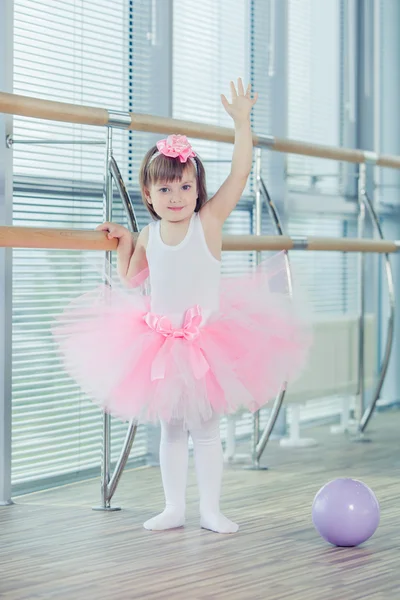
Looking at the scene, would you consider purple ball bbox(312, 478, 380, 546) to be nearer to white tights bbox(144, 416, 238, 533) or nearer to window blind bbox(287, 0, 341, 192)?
white tights bbox(144, 416, 238, 533)

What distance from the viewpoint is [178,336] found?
2.50 meters

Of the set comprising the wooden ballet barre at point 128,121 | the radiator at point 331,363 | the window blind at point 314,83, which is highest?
the window blind at point 314,83

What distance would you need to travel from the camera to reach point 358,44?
498 centimetres

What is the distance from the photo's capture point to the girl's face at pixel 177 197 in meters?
2.56

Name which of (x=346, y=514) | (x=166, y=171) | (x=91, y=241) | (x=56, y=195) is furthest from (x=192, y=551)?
(x=56, y=195)

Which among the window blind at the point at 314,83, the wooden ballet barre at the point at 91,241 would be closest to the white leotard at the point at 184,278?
the wooden ballet barre at the point at 91,241

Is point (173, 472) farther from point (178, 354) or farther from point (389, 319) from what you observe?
point (389, 319)

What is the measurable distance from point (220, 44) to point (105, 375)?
2.01m

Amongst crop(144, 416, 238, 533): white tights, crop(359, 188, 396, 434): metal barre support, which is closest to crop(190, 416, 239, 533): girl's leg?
crop(144, 416, 238, 533): white tights

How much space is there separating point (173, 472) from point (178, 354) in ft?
1.06

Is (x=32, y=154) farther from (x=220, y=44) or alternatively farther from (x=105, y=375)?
(x=220, y=44)

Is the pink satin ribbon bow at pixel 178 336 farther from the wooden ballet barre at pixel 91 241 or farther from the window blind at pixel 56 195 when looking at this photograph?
the window blind at pixel 56 195

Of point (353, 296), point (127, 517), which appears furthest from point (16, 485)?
point (353, 296)

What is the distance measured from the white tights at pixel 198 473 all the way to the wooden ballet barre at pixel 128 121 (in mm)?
787
